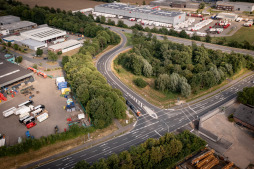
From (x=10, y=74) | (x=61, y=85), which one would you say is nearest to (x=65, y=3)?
(x=10, y=74)

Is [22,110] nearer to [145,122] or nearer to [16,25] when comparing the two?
[145,122]

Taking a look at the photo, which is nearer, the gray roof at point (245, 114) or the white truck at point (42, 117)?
the gray roof at point (245, 114)

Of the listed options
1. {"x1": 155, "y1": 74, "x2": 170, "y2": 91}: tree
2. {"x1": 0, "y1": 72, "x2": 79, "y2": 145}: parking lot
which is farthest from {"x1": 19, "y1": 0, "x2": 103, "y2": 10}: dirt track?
{"x1": 155, "y1": 74, "x2": 170, "y2": 91}: tree

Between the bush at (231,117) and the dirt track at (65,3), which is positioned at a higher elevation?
the dirt track at (65,3)

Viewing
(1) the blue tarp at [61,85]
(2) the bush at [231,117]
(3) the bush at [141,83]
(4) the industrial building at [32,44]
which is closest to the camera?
(2) the bush at [231,117]

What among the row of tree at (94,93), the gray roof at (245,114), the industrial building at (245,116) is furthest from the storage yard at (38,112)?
the gray roof at (245,114)

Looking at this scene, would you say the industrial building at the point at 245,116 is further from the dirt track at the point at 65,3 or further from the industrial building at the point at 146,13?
the dirt track at the point at 65,3

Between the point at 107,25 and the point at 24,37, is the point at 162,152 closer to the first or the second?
the point at 24,37

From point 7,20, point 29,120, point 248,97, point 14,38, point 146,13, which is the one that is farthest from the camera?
point 146,13
